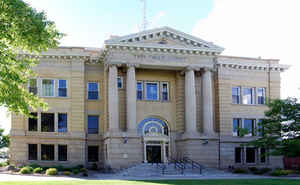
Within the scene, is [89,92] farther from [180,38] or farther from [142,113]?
[180,38]

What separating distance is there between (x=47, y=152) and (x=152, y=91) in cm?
1205

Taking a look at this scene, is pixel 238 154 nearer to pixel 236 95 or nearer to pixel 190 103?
pixel 236 95

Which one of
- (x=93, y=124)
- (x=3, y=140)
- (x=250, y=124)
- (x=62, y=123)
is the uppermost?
(x=62, y=123)

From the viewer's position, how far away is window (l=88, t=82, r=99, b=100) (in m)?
42.3

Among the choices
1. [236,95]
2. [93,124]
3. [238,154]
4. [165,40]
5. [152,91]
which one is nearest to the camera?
[165,40]

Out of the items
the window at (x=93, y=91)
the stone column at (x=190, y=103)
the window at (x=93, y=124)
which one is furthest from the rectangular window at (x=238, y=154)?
the window at (x=93, y=91)

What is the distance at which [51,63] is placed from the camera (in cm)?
4138

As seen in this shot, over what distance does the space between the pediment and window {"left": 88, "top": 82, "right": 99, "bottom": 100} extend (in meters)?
5.74

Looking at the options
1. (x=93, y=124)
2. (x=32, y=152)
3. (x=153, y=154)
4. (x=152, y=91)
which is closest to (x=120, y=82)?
(x=152, y=91)

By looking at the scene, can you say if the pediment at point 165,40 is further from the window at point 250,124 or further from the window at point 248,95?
the window at point 250,124

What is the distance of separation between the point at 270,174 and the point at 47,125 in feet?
70.3

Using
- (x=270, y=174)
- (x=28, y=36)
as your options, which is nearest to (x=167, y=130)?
(x=270, y=174)

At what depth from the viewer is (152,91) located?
142 ft

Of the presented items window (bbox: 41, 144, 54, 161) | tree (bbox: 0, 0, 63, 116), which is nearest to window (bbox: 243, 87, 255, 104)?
window (bbox: 41, 144, 54, 161)
